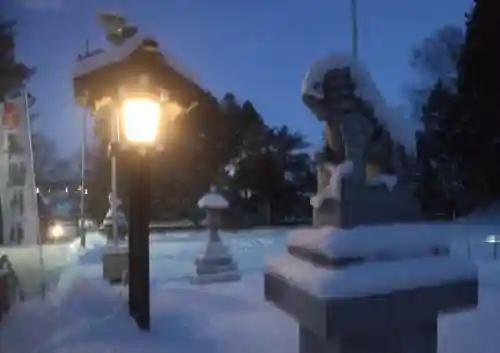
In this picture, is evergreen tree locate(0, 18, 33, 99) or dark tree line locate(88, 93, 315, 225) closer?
evergreen tree locate(0, 18, 33, 99)

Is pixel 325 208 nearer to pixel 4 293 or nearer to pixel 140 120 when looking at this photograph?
pixel 140 120

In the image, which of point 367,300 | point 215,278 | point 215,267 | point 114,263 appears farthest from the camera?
point 215,267

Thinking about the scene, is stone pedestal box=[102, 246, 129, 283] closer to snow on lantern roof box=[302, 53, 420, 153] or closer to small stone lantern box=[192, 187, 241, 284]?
small stone lantern box=[192, 187, 241, 284]

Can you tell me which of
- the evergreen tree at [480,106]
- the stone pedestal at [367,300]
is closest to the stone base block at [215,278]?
the stone pedestal at [367,300]

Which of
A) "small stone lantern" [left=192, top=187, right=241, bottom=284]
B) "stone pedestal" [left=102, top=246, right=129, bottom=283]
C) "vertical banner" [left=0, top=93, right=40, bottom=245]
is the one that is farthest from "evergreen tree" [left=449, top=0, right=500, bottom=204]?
"vertical banner" [left=0, top=93, right=40, bottom=245]

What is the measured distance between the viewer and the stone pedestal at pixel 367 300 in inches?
88.4

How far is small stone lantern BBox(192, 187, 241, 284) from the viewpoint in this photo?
28.4ft

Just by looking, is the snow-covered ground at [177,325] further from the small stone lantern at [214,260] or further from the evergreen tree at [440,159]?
the evergreen tree at [440,159]

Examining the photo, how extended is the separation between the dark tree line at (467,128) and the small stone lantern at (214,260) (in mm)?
10505

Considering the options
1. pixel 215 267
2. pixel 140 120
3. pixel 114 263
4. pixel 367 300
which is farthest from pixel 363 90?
pixel 215 267

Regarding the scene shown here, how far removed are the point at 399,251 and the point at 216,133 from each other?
21828 millimetres

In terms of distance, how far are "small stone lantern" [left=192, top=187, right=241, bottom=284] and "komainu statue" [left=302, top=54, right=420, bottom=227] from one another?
610 centimetres

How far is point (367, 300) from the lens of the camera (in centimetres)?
230

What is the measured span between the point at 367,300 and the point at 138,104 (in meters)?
2.54
